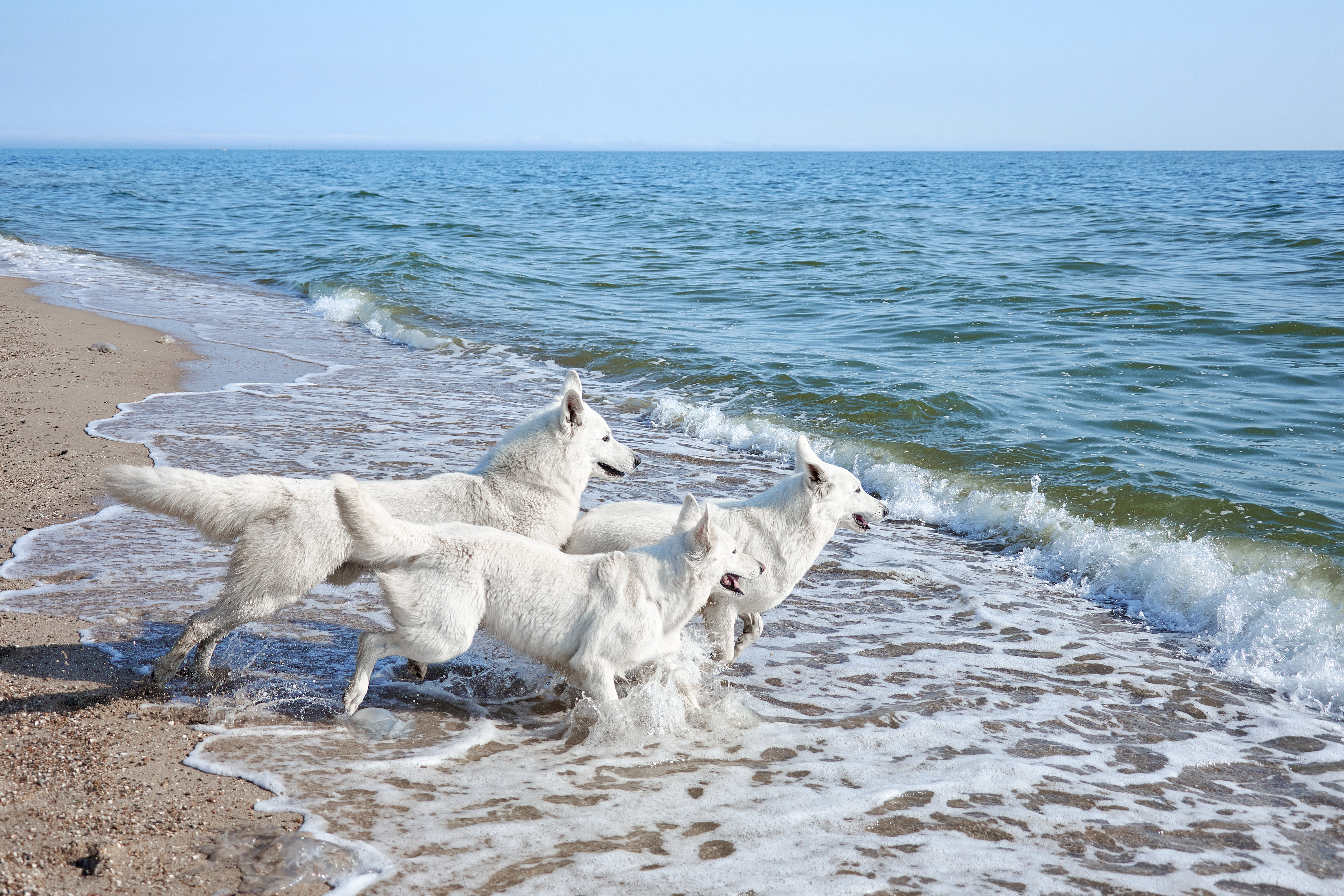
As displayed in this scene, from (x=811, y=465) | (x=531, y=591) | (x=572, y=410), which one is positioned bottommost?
(x=531, y=591)

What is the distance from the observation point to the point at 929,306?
19.9m

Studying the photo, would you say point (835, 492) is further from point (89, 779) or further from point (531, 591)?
point (89, 779)

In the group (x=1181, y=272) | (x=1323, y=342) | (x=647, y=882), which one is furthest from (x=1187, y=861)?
(x=1181, y=272)

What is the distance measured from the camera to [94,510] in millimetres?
7941

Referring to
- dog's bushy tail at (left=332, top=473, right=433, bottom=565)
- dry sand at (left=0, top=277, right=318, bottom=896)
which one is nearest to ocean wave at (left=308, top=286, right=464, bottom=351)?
dry sand at (left=0, top=277, right=318, bottom=896)

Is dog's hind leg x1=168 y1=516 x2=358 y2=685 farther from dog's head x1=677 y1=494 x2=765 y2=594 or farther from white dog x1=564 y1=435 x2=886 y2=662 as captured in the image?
dog's head x1=677 y1=494 x2=765 y2=594

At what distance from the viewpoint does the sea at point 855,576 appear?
462cm

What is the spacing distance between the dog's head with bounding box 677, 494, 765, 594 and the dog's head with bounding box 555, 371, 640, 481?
0.91 meters

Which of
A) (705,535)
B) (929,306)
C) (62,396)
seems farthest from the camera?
(929,306)

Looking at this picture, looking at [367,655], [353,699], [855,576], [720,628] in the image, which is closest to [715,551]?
[720,628]

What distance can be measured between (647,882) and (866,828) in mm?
1179

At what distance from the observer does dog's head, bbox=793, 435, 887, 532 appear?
255 inches

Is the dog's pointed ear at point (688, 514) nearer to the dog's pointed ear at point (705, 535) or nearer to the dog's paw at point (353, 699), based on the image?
the dog's pointed ear at point (705, 535)

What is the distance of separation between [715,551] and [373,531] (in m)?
1.89
